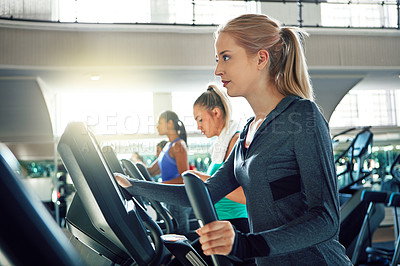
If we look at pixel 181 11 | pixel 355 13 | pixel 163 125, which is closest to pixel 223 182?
pixel 163 125

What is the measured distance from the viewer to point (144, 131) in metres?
6.07

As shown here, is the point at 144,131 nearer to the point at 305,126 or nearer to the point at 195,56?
the point at 195,56

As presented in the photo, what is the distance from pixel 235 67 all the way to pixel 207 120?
4.31 feet

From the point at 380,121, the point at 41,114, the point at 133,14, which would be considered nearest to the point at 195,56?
the point at 133,14

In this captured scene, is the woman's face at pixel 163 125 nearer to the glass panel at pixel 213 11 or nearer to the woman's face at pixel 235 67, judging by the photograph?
the woman's face at pixel 235 67

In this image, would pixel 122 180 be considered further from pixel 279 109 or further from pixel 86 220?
pixel 279 109

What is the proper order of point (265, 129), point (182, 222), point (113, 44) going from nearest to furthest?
1. point (265, 129)
2. point (182, 222)
3. point (113, 44)

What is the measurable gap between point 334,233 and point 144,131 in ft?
17.6

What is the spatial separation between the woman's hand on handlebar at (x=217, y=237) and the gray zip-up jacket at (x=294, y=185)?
0.11m

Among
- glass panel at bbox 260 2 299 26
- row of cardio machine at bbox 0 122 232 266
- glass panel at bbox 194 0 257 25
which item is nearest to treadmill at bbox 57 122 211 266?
row of cardio machine at bbox 0 122 232 266

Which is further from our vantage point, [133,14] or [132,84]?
[132,84]

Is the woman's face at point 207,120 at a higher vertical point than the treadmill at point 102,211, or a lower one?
higher

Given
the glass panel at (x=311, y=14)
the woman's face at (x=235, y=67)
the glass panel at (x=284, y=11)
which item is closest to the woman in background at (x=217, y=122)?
the woman's face at (x=235, y=67)

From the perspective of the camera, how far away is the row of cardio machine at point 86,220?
0.33 meters
